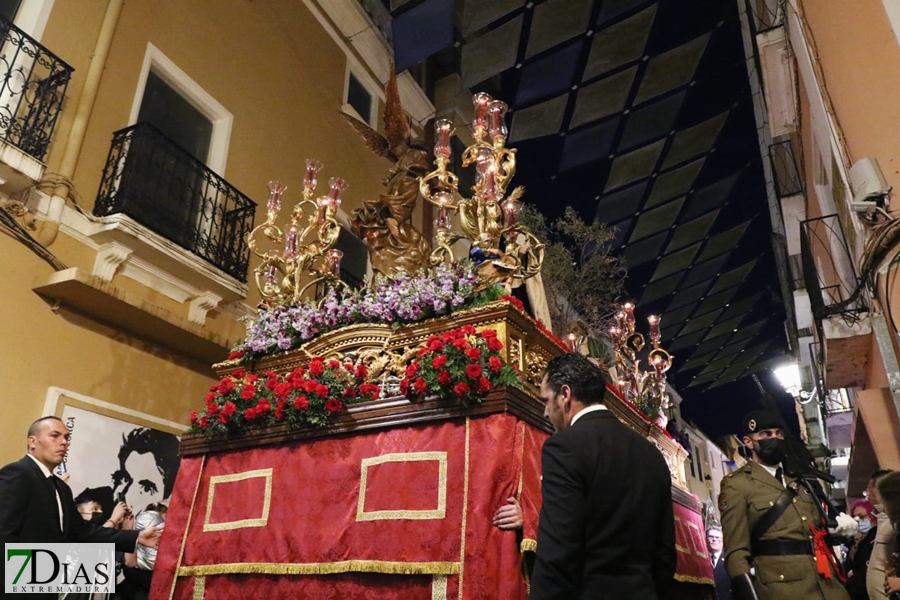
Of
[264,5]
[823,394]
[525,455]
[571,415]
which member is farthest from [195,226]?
[823,394]

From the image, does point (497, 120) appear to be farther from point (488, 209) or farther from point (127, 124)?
point (127, 124)

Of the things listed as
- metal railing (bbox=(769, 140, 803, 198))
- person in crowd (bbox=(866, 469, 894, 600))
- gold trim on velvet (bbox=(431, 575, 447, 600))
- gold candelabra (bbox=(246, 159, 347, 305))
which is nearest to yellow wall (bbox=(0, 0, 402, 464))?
gold candelabra (bbox=(246, 159, 347, 305))

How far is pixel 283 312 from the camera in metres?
4.04

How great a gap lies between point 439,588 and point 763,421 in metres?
2.02

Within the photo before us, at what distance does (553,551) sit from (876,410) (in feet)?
16.4

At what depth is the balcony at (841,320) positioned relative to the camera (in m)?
5.45

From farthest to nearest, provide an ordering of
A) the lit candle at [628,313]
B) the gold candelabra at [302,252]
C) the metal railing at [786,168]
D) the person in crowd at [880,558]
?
the metal railing at [786,168], the lit candle at [628,313], the gold candelabra at [302,252], the person in crowd at [880,558]

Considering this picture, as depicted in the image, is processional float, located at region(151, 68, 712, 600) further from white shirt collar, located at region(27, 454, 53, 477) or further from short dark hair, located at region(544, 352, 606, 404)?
white shirt collar, located at region(27, 454, 53, 477)

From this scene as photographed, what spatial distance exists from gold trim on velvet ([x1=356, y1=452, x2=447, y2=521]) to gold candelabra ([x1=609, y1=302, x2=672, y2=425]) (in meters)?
2.75

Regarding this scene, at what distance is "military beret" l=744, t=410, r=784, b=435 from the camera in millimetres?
3508

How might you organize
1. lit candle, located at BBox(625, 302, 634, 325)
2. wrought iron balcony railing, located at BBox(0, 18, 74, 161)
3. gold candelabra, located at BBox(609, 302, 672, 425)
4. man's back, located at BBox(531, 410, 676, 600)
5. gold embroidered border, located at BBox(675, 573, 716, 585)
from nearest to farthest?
man's back, located at BBox(531, 410, 676, 600) → gold embroidered border, located at BBox(675, 573, 716, 585) → wrought iron balcony railing, located at BBox(0, 18, 74, 161) → gold candelabra, located at BBox(609, 302, 672, 425) → lit candle, located at BBox(625, 302, 634, 325)

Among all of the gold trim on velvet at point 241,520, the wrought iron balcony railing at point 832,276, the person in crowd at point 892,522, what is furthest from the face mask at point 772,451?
the gold trim on velvet at point 241,520

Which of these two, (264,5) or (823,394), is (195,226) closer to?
(264,5)

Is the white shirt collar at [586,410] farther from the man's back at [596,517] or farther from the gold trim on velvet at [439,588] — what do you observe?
the gold trim on velvet at [439,588]
